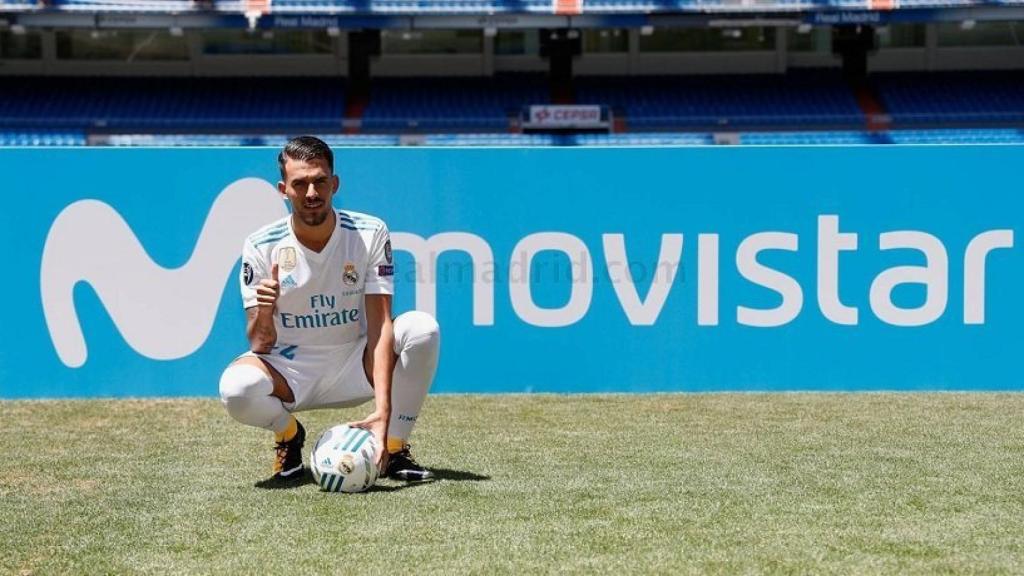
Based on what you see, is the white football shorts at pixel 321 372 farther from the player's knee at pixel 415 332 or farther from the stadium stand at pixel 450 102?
the stadium stand at pixel 450 102

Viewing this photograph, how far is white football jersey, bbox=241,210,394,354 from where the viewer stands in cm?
464

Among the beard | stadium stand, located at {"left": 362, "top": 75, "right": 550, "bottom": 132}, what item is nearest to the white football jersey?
the beard

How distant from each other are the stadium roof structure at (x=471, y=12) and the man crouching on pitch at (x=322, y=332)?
59.5 ft

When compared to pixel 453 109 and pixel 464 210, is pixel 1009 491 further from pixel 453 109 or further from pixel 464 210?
pixel 453 109

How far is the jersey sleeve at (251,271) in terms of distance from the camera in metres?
4.59

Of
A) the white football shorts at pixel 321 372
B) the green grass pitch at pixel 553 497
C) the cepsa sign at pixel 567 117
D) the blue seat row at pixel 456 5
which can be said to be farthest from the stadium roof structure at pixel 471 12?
the white football shorts at pixel 321 372

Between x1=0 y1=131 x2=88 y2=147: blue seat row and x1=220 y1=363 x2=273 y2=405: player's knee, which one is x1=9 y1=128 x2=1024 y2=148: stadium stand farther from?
x1=220 y1=363 x2=273 y2=405: player's knee

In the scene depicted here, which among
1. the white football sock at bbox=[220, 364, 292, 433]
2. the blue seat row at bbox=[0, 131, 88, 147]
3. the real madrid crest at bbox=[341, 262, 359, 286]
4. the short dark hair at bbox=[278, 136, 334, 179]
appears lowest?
the blue seat row at bbox=[0, 131, 88, 147]

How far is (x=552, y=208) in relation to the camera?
23.9 ft

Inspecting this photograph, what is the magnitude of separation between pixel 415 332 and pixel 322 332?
0.37 metres

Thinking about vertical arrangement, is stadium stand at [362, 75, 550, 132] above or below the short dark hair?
below

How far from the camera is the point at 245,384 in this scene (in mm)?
4477

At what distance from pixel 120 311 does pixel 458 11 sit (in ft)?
52.4

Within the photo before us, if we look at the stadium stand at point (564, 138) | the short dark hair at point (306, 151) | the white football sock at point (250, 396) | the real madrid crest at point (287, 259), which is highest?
the short dark hair at point (306, 151)
